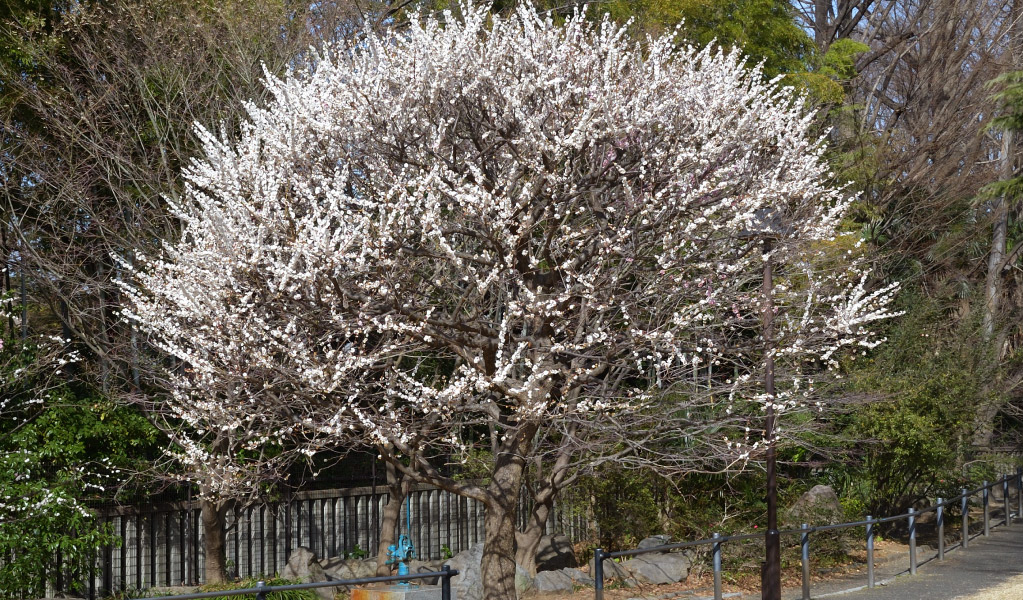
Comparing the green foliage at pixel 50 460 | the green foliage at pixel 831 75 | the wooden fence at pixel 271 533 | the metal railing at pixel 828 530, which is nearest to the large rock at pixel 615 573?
the metal railing at pixel 828 530

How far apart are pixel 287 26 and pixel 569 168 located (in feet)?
23.5

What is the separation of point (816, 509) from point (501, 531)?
21.7ft

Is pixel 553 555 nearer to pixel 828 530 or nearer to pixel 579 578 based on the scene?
pixel 579 578

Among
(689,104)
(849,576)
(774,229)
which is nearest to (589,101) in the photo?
(689,104)

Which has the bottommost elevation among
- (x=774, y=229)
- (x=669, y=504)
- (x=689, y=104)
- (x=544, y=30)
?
(x=669, y=504)

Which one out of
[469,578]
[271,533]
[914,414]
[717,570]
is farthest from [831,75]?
[271,533]

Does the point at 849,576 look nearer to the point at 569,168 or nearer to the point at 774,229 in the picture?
the point at 774,229

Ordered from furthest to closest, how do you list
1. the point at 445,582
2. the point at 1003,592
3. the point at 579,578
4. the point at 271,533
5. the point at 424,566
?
the point at 271,533 < the point at 424,566 < the point at 579,578 < the point at 1003,592 < the point at 445,582

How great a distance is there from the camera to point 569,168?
10141mm

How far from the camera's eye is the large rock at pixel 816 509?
48.1ft

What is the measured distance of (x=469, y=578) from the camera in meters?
12.3

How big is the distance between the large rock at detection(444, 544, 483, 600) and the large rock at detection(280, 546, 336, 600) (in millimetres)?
1716

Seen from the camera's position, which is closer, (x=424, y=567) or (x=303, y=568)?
(x=303, y=568)

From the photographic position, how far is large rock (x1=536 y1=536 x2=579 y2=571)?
47.0ft
